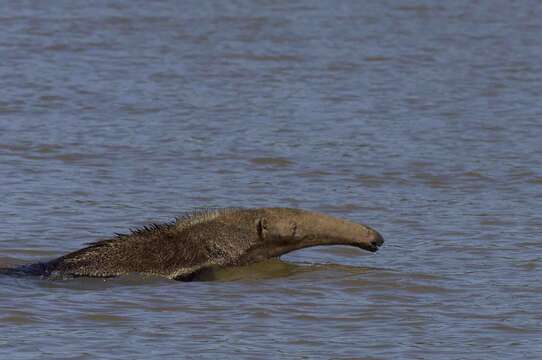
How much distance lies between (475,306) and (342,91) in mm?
10555

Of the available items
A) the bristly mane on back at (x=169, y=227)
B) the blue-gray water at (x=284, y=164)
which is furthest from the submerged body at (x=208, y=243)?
the blue-gray water at (x=284, y=164)

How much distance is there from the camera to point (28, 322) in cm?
941

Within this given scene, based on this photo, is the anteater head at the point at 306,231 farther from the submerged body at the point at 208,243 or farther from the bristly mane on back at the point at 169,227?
the bristly mane on back at the point at 169,227

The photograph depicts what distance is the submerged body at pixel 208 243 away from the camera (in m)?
10.5

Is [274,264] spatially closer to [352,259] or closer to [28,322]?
[352,259]

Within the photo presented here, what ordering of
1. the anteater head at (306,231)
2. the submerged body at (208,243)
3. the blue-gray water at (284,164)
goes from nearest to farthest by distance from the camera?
1. the blue-gray water at (284,164)
2. the submerged body at (208,243)
3. the anteater head at (306,231)

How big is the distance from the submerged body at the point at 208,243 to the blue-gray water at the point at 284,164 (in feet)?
0.48

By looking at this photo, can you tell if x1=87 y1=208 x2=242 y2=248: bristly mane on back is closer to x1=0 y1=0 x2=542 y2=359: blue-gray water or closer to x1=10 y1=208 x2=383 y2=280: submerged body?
x1=10 y1=208 x2=383 y2=280: submerged body

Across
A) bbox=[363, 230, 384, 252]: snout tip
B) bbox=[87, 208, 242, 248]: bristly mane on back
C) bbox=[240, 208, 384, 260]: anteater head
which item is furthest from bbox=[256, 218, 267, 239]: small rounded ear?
bbox=[363, 230, 384, 252]: snout tip

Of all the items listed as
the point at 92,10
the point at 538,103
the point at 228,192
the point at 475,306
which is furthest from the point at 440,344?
the point at 92,10

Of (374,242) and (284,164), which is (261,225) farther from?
(284,164)

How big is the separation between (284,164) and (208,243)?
530 centimetres

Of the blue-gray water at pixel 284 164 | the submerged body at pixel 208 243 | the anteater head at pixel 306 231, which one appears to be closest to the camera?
the blue-gray water at pixel 284 164

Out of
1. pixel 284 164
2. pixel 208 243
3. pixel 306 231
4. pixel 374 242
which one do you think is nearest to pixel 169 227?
pixel 208 243
